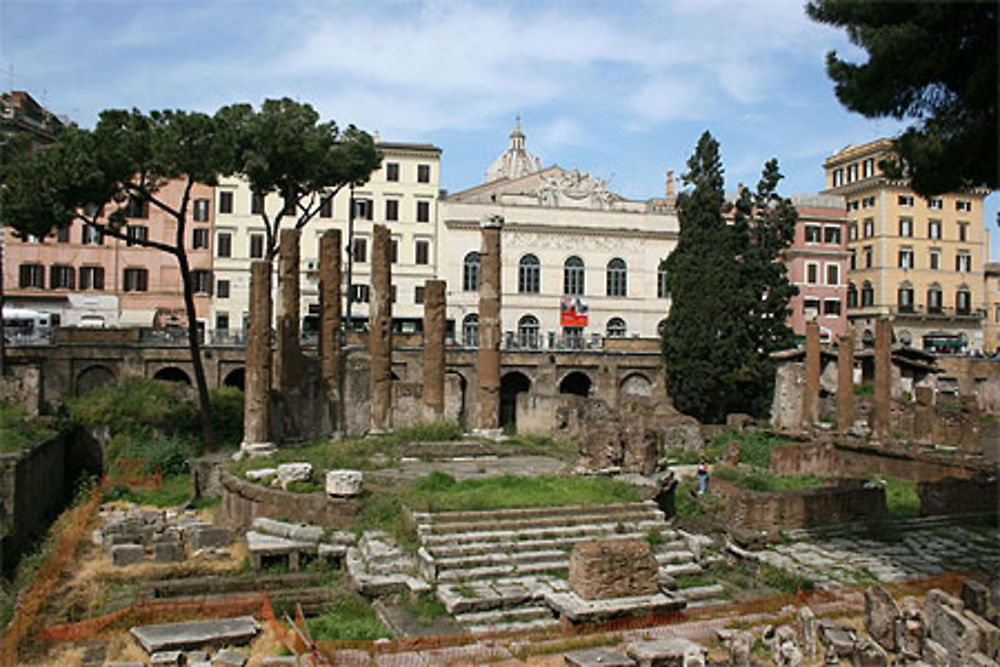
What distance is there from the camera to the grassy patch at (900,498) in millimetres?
19547

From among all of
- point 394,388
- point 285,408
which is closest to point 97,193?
point 285,408

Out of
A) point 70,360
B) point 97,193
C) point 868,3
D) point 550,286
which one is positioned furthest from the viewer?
point 550,286

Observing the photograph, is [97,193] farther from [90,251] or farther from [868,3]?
[90,251]

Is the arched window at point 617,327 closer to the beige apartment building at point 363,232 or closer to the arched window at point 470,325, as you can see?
the arched window at point 470,325

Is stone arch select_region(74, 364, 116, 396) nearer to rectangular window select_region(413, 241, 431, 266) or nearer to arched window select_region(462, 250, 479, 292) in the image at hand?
rectangular window select_region(413, 241, 431, 266)

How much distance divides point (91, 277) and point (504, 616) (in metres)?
37.1

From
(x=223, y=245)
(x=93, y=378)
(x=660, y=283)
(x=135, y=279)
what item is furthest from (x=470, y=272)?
(x=93, y=378)

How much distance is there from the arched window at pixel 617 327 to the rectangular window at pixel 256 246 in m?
17.9

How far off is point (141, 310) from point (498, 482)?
105ft

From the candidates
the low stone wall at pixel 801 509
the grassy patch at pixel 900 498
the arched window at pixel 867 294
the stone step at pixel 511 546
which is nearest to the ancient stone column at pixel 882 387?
the grassy patch at pixel 900 498

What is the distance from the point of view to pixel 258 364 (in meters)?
22.0

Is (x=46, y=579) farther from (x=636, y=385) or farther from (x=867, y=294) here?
(x=867, y=294)

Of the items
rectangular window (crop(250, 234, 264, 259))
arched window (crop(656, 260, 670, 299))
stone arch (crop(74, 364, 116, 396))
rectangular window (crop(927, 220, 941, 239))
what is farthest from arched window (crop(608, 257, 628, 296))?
stone arch (crop(74, 364, 116, 396))

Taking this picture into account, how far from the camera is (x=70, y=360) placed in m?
32.1
